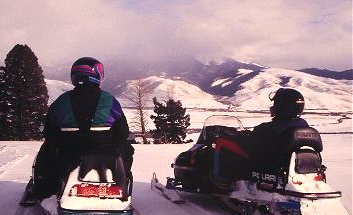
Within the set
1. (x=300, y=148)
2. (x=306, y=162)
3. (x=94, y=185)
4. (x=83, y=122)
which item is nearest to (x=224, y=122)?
(x=300, y=148)

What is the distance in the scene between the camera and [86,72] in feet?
16.8

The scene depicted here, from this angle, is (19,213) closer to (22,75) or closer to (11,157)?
(11,157)

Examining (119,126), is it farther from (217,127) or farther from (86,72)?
(217,127)

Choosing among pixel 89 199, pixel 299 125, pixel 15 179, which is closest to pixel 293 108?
pixel 299 125

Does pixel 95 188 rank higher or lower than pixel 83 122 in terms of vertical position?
lower

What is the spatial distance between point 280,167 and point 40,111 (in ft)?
106

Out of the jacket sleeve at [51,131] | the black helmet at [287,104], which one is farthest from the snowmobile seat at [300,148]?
the jacket sleeve at [51,131]

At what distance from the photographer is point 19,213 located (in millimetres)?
6160

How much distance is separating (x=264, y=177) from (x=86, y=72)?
96.2 inches

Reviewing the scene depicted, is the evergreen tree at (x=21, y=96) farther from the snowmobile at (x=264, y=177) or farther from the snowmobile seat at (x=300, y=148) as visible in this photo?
the snowmobile seat at (x=300, y=148)

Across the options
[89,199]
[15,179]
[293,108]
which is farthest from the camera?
[15,179]

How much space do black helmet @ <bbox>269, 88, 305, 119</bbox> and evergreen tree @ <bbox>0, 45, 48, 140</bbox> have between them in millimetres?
30468

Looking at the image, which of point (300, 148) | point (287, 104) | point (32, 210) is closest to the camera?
point (300, 148)

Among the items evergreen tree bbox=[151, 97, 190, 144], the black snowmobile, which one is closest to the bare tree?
evergreen tree bbox=[151, 97, 190, 144]
